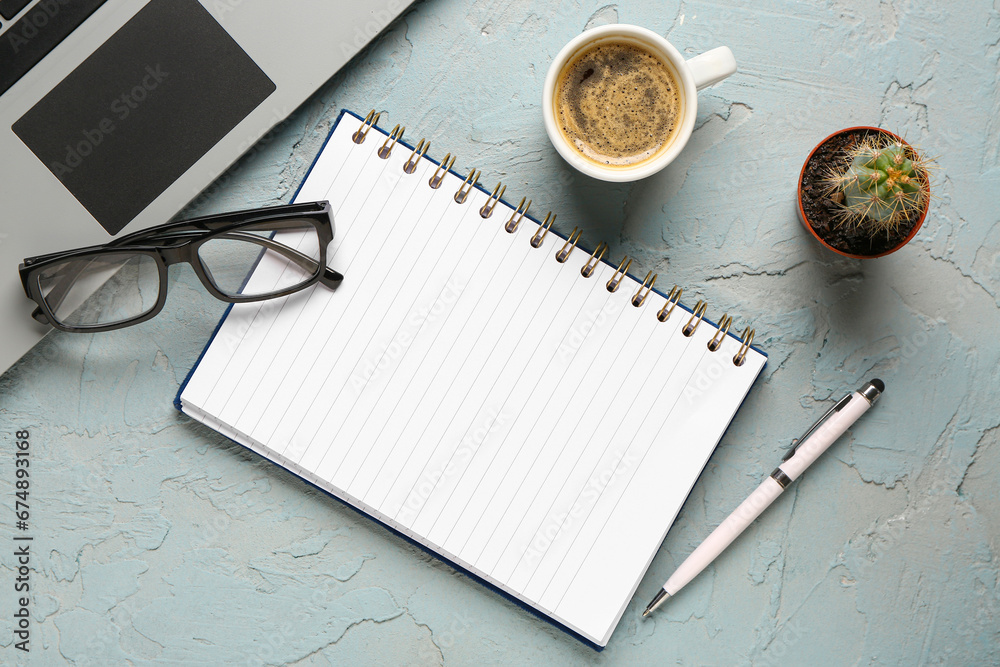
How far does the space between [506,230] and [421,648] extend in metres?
0.53

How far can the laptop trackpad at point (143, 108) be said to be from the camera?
27.9 inches

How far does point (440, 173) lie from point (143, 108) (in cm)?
34

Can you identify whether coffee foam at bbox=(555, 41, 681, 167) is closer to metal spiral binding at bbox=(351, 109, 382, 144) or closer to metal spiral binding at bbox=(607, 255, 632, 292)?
metal spiral binding at bbox=(607, 255, 632, 292)

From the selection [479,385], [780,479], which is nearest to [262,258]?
[479,385]

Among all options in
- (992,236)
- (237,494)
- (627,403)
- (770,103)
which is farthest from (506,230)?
(992,236)

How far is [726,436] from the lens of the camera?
81 centimetres

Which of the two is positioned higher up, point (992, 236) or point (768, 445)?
point (992, 236)

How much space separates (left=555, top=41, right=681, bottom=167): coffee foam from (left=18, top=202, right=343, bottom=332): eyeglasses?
0.30 metres

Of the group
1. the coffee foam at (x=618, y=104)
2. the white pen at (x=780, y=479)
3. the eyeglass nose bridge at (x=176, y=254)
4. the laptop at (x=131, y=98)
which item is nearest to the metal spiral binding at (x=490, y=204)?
the coffee foam at (x=618, y=104)

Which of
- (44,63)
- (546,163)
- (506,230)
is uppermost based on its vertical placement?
(546,163)

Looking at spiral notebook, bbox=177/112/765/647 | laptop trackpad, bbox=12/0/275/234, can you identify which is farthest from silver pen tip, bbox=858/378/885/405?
laptop trackpad, bbox=12/0/275/234

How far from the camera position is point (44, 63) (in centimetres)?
70

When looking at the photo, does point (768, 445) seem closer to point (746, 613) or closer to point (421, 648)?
point (746, 613)

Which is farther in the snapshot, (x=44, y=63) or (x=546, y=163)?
(x=546, y=163)
